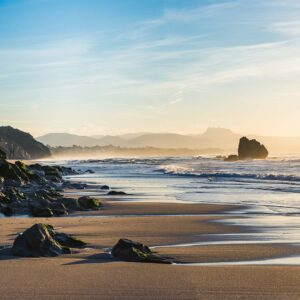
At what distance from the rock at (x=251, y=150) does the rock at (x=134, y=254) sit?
122711mm

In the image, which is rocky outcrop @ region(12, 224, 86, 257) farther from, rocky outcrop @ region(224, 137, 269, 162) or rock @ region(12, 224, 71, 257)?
rocky outcrop @ region(224, 137, 269, 162)

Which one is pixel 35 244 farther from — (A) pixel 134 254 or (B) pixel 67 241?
(A) pixel 134 254

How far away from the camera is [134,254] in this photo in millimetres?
8820

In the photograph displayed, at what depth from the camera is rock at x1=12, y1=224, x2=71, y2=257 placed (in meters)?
8.95

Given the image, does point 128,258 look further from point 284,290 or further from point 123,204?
point 123,204

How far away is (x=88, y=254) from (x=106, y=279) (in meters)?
2.39

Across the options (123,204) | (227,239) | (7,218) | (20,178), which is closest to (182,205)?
(123,204)

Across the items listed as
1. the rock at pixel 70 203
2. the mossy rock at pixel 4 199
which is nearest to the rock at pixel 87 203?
the rock at pixel 70 203

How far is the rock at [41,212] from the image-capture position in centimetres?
1764

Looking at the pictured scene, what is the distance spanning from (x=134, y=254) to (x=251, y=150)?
418 ft

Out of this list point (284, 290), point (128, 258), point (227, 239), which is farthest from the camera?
point (227, 239)

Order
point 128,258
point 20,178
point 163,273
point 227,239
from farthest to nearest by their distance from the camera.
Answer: point 20,178 < point 227,239 < point 128,258 < point 163,273

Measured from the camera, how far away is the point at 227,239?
1211 cm

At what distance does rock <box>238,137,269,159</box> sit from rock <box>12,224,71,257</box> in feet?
403
